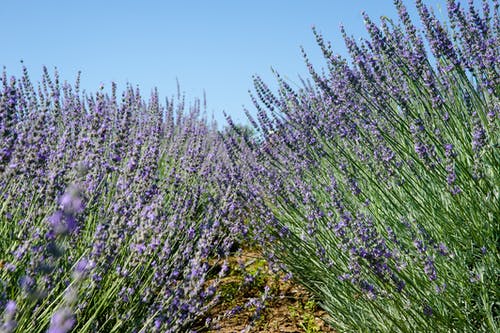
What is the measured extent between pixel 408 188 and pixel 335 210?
0.40m

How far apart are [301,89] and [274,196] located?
118 centimetres

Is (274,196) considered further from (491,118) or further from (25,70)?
(25,70)

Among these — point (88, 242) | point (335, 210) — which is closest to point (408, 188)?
point (335, 210)

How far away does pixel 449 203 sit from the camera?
2.29 meters

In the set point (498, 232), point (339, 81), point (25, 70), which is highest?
point (25, 70)

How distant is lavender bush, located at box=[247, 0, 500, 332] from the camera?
186 cm

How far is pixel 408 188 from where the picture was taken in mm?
2521

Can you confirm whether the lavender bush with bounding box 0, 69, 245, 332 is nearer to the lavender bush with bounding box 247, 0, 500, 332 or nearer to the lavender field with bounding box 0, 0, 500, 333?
the lavender field with bounding box 0, 0, 500, 333

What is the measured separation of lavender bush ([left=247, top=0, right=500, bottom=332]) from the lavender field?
0.04 ft

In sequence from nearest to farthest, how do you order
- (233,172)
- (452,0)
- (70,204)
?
(70,204) < (452,0) < (233,172)

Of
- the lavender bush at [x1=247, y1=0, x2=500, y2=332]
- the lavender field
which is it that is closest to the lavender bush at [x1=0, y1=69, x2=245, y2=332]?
the lavender field

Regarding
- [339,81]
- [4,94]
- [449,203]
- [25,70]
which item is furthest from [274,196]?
[25,70]

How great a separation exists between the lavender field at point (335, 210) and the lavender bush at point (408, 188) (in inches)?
0.5

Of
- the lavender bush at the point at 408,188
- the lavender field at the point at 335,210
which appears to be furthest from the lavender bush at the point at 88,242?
the lavender bush at the point at 408,188
